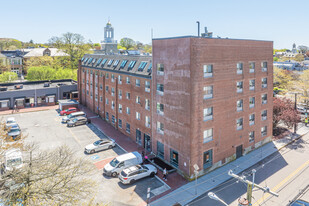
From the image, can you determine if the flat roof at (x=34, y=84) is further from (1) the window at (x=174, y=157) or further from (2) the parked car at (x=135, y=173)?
(1) the window at (x=174, y=157)

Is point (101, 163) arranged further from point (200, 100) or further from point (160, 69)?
point (200, 100)

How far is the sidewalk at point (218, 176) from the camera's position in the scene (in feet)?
70.9

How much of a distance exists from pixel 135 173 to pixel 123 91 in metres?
16.8

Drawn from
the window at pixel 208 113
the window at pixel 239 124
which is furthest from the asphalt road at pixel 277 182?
the window at pixel 208 113

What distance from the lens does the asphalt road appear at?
2150cm

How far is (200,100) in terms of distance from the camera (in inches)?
970

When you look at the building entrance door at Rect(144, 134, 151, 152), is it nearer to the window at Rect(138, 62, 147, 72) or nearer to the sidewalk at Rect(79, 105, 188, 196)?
the sidewalk at Rect(79, 105, 188, 196)

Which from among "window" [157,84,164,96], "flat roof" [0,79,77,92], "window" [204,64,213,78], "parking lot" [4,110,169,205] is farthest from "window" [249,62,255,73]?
"flat roof" [0,79,77,92]

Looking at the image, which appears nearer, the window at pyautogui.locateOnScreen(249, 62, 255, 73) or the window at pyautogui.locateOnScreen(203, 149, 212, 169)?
the window at pyautogui.locateOnScreen(203, 149, 212, 169)

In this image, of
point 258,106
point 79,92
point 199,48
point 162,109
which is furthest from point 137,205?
point 79,92

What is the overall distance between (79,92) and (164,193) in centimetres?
4260

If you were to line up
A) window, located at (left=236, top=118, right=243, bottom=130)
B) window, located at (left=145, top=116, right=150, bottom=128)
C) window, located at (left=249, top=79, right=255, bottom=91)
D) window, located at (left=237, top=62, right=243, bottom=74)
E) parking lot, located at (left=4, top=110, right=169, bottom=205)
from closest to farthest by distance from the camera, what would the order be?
parking lot, located at (left=4, top=110, right=169, bottom=205) → window, located at (left=237, top=62, right=243, bottom=74) → window, located at (left=236, top=118, right=243, bottom=130) → window, located at (left=249, top=79, right=255, bottom=91) → window, located at (left=145, top=116, right=150, bottom=128)

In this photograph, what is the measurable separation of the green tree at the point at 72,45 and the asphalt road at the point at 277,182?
7034 centimetres

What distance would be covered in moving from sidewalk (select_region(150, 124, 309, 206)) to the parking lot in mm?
1544
